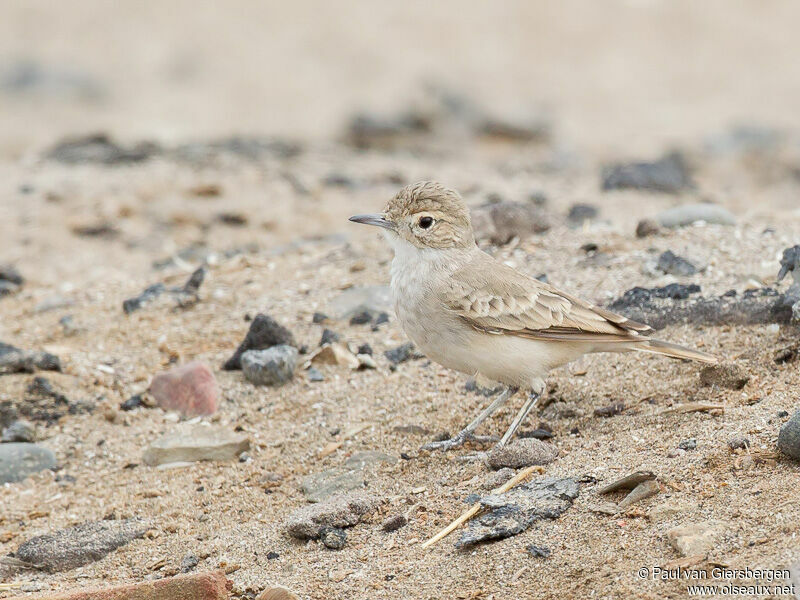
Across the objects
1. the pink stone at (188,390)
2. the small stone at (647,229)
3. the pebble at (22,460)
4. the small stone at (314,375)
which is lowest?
the pebble at (22,460)

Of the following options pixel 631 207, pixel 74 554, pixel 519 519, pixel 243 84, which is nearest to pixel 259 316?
pixel 74 554

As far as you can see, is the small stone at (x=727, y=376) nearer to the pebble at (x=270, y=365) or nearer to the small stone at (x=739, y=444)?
the small stone at (x=739, y=444)

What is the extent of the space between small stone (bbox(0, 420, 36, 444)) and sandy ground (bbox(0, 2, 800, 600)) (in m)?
0.07

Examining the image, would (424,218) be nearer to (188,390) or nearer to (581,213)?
(188,390)

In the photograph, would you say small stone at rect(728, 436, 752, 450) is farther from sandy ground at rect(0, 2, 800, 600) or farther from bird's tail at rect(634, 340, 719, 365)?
bird's tail at rect(634, 340, 719, 365)

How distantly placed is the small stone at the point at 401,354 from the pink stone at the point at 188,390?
1.21 m

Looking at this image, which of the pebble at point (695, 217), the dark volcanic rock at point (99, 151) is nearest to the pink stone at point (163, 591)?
the pebble at point (695, 217)

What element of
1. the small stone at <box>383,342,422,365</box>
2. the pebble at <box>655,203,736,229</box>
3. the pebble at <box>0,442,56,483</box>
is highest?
the pebble at <box>655,203,736,229</box>

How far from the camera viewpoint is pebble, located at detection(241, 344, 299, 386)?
718 centimetres

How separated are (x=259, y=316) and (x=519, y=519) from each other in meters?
3.07

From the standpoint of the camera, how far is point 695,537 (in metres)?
4.39

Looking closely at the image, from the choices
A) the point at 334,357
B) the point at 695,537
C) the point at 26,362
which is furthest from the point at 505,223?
the point at 695,537

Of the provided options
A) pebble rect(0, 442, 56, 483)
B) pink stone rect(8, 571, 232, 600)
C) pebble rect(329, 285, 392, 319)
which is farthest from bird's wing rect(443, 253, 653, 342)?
pebble rect(0, 442, 56, 483)

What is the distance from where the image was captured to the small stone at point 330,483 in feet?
19.2
